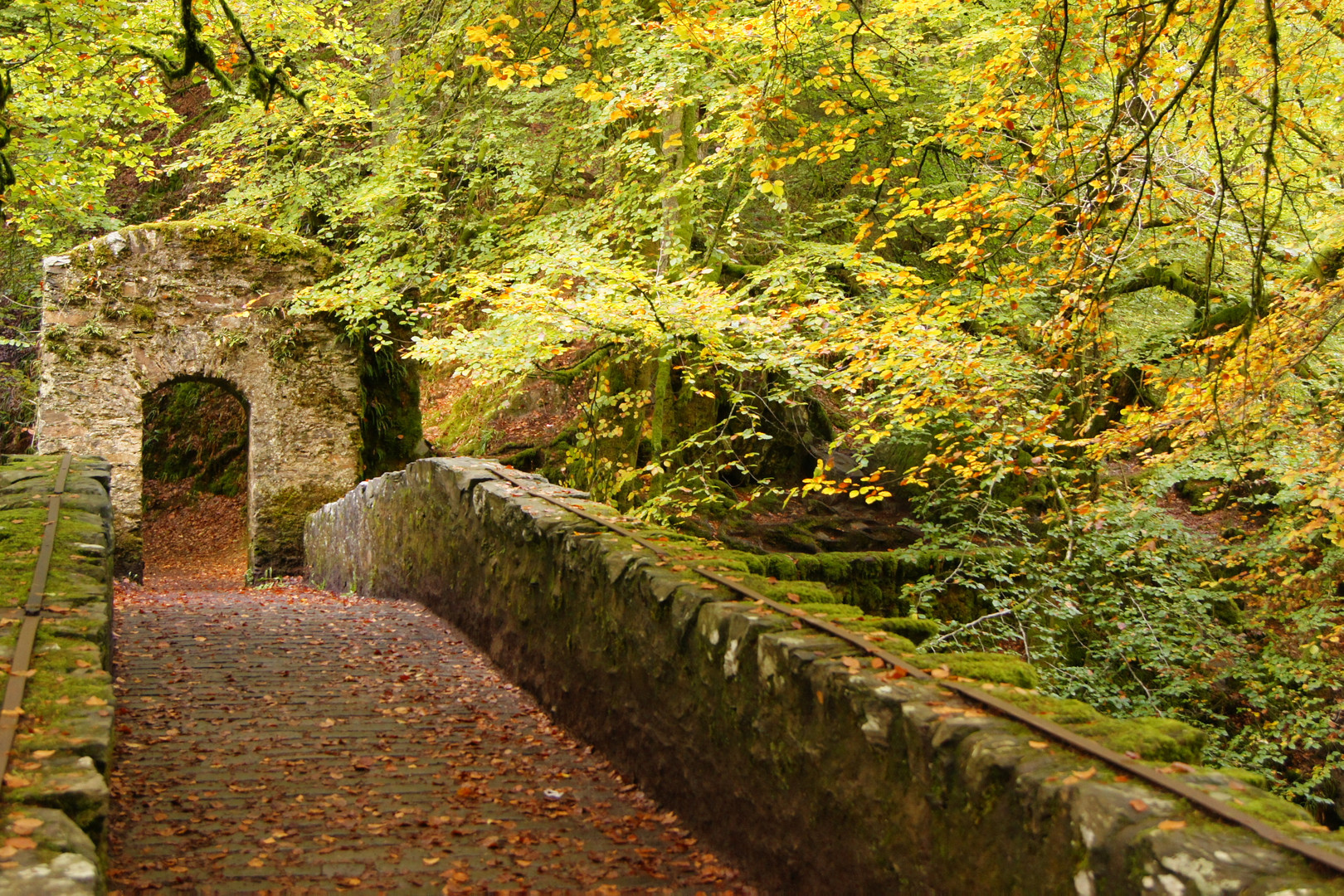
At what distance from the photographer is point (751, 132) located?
6.26m

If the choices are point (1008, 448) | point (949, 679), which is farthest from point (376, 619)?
point (949, 679)

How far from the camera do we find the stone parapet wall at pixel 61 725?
1.98 metres

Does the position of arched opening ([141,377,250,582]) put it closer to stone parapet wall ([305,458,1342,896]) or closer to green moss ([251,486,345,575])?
green moss ([251,486,345,575])

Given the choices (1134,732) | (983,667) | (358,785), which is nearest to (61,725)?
(358,785)

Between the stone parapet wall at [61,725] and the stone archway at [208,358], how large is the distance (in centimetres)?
736

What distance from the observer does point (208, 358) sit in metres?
12.5

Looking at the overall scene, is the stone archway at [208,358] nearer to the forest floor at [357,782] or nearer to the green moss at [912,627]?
the forest floor at [357,782]

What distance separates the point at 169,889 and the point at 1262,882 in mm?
2990

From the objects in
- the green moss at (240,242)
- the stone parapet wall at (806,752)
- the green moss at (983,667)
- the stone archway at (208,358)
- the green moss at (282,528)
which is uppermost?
the green moss at (240,242)

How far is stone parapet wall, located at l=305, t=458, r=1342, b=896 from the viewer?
2.02m

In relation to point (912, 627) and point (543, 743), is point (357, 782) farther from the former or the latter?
point (912, 627)

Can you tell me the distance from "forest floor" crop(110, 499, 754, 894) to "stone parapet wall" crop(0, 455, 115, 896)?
621mm

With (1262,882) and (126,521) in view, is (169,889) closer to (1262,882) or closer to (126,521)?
(1262,882)

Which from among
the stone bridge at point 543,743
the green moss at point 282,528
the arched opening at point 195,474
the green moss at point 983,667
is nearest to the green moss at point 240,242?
the green moss at point 282,528
